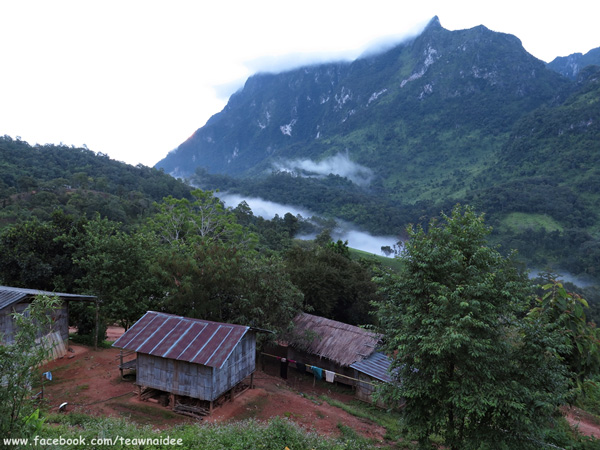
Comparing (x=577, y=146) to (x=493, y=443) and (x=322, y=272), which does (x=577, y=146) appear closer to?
(x=322, y=272)

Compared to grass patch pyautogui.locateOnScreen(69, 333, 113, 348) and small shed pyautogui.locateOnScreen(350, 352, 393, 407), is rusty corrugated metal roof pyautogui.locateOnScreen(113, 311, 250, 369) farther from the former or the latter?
small shed pyautogui.locateOnScreen(350, 352, 393, 407)

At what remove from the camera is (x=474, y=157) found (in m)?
136

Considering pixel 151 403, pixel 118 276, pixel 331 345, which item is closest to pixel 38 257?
pixel 118 276

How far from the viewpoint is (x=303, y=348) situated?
66.5ft

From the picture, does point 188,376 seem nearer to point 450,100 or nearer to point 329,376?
point 329,376

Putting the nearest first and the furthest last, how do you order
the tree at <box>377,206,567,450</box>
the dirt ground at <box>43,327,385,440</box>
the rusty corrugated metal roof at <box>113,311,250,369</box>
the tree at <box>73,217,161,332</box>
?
the tree at <box>377,206,567,450</box>
the rusty corrugated metal roof at <box>113,311,250,369</box>
the dirt ground at <box>43,327,385,440</box>
the tree at <box>73,217,161,332</box>

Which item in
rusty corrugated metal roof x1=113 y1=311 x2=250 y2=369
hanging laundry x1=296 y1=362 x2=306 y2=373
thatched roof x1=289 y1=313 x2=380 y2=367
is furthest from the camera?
hanging laundry x1=296 y1=362 x2=306 y2=373

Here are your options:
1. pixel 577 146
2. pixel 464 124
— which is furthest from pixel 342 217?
pixel 464 124

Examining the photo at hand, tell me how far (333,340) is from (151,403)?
923 cm

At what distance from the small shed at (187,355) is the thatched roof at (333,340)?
19.7ft

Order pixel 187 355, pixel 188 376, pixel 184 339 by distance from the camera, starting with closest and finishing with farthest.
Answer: pixel 187 355 < pixel 188 376 < pixel 184 339

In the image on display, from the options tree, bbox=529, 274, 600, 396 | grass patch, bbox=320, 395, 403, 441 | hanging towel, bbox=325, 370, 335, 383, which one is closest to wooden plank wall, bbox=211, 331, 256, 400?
grass patch, bbox=320, 395, 403, 441

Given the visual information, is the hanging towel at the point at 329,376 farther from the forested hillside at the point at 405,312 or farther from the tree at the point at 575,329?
the tree at the point at 575,329

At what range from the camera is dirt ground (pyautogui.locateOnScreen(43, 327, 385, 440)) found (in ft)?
43.3
